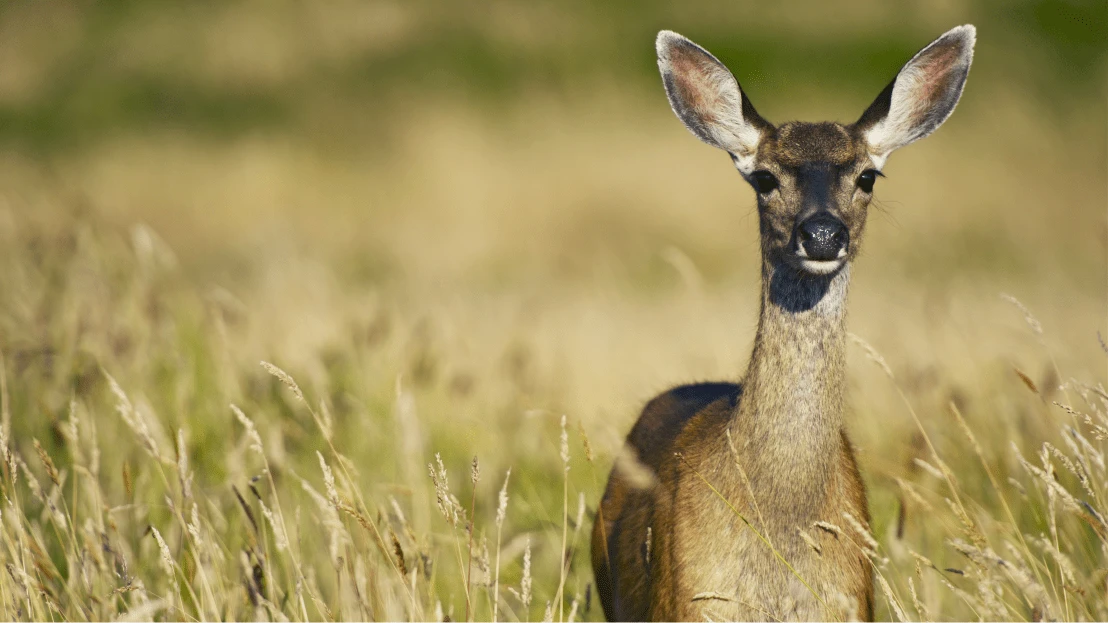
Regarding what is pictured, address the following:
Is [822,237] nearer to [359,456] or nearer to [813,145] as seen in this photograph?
[813,145]

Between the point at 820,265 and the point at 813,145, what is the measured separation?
516 millimetres

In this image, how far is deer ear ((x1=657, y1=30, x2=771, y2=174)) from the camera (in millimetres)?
3502

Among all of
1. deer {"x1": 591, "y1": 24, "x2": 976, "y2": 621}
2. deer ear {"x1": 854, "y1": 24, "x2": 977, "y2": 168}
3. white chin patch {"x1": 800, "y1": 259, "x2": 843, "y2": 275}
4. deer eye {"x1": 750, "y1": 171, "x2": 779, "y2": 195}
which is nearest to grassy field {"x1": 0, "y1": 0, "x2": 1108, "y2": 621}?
deer {"x1": 591, "y1": 24, "x2": 976, "y2": 621}

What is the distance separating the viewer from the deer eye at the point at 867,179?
3.42 m

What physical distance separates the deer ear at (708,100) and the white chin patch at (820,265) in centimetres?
57

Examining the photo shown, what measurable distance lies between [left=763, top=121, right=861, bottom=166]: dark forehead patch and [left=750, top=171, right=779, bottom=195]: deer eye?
0.06m

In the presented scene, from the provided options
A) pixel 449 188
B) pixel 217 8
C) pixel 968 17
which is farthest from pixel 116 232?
pixel 217 8

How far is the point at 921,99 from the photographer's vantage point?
3547 millimetres

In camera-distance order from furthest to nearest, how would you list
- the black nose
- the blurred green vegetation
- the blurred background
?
1. the blurred green vegetation
2. the blurred background
3. the black nose

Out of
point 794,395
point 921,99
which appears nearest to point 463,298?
point 921,99

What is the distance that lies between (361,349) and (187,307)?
1.24 m

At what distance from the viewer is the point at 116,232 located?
607 centimetres

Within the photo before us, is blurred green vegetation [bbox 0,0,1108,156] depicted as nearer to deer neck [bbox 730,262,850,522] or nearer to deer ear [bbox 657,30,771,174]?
deer ear [bbox 657,30,771,174]

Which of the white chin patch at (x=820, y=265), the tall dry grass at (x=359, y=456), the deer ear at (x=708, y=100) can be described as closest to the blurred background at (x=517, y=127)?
the tall dry grass at (x=359, y=456)
